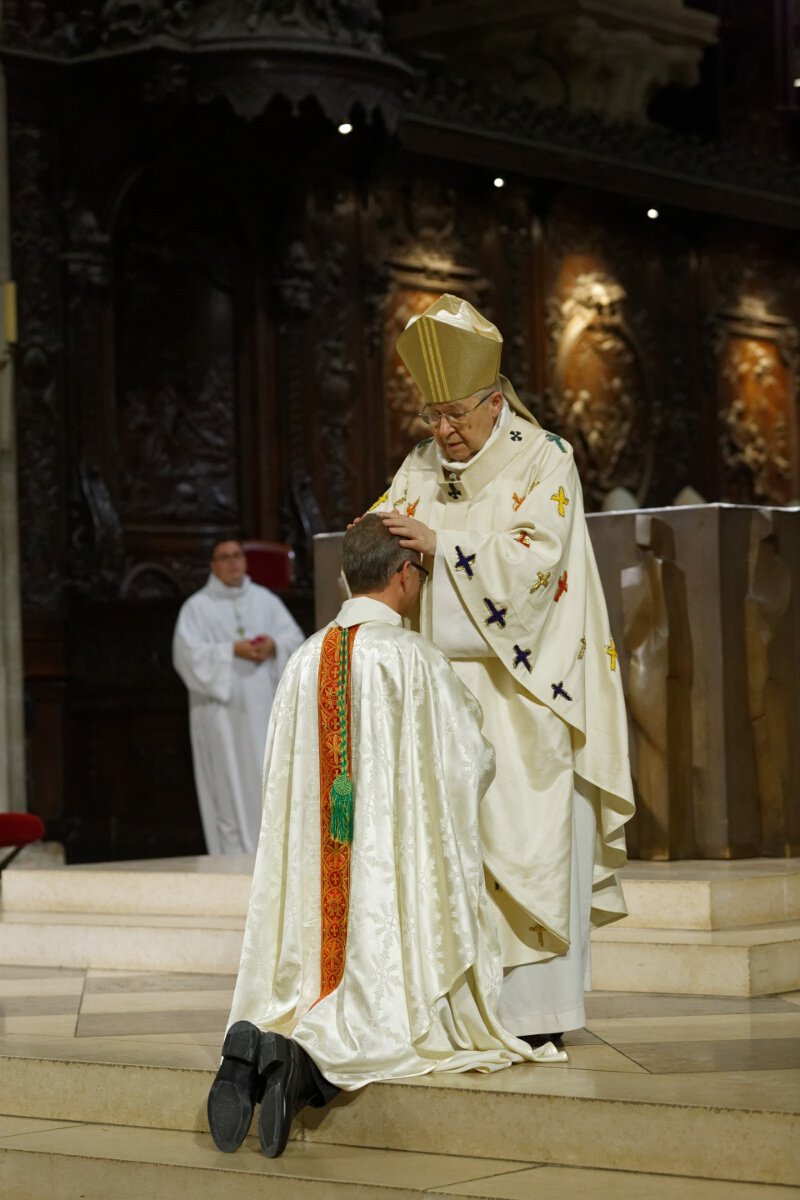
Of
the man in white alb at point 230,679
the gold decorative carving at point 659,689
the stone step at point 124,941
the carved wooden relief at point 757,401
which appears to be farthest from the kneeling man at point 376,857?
the carved wooden relief at point 757,401

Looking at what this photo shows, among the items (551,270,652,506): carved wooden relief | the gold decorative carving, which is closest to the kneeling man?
the gold decorative carving

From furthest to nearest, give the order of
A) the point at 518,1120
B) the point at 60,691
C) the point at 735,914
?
the point at 60,691 → the point at 735,914 → the point at 518,1120

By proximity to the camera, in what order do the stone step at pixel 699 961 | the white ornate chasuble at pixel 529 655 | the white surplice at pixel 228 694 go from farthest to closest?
the white surplice at pixel 228 694 → the stone step at pixel 699 961 → the white ornate chasuble at pixel 529 655

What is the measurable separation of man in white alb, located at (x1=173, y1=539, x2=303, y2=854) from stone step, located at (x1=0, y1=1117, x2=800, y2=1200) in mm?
5732

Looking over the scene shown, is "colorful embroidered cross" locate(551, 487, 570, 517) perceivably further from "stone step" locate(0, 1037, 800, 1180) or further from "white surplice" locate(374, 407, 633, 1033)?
"stone step" locate(0, 1037, 800, 1180)

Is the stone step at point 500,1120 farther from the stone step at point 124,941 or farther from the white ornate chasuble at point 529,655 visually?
the stone step at point 124,941

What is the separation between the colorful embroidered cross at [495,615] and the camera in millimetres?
5219

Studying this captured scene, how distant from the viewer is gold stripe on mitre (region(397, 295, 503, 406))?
17.2 feet

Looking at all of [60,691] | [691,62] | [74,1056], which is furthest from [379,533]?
[691,62]

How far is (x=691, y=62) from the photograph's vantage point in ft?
48.2

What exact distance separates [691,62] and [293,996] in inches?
431

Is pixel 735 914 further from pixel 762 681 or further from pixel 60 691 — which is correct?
pixel 60 691

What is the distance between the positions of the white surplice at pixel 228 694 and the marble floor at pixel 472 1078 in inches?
169

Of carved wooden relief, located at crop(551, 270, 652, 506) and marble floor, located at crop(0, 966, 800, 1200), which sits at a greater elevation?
carved wooden relief, located at crop(551, 270, 652, 506)
